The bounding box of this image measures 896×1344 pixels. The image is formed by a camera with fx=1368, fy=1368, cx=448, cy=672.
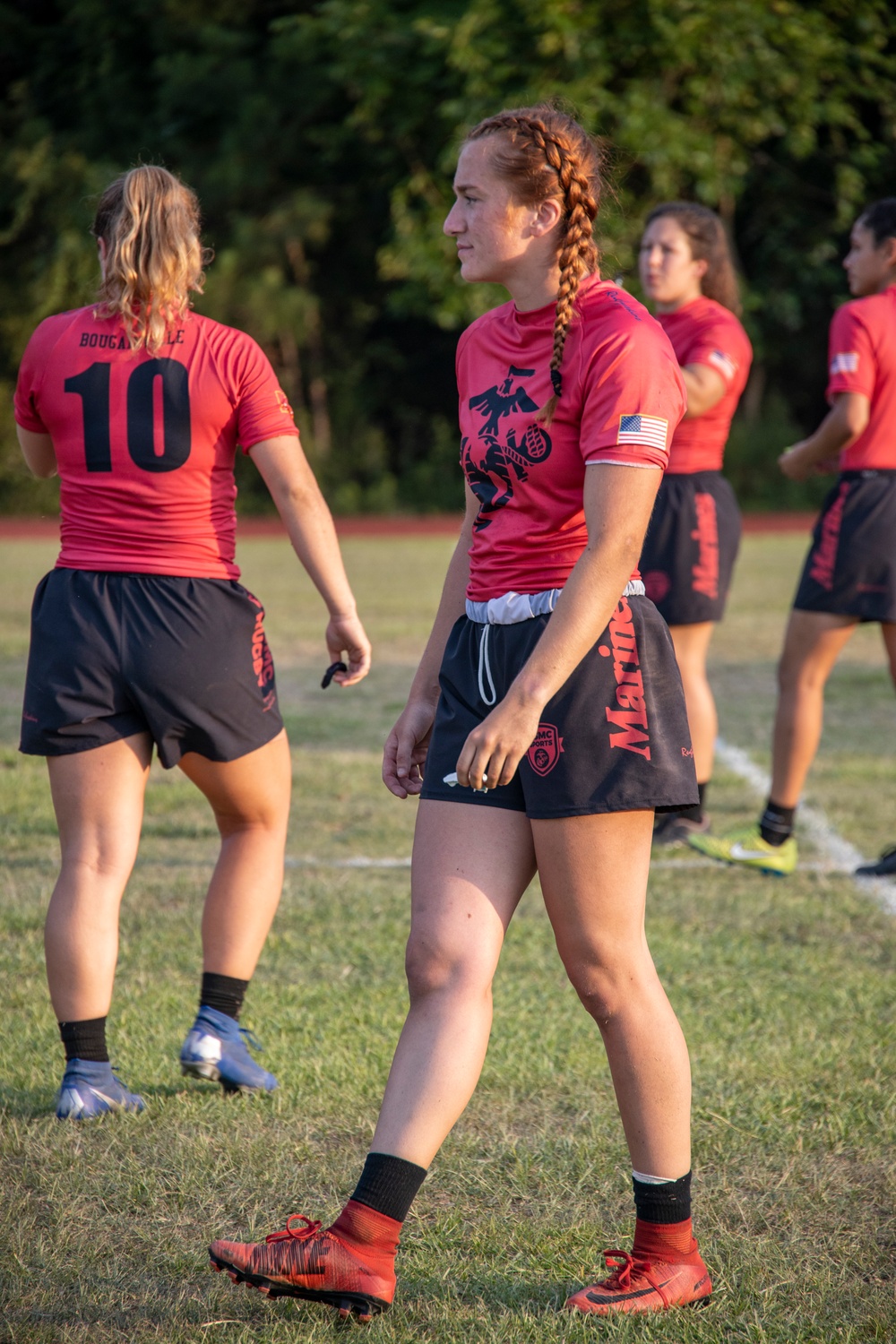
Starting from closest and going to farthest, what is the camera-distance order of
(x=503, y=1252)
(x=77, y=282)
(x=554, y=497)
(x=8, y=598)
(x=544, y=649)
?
(x=544, y=649), (x=554, y=497), (x=503, y=1252), (x=8, y=598), (x=77, y=282)

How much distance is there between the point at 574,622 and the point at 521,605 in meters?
0.21

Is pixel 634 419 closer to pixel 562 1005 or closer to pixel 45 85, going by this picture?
pixel 562 1005

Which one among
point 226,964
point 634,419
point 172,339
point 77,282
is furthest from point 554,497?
point 77,282

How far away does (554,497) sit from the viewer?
2344 mm

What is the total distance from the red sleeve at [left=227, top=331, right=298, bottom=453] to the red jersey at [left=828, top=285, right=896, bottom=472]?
2.54 metres

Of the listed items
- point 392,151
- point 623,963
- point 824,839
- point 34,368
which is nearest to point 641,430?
point 623,963

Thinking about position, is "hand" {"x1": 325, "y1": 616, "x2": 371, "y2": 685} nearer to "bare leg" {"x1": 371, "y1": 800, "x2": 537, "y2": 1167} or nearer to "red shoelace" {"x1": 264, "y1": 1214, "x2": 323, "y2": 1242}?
"bare leg" {"x1": 371, "y1": 800, "x2": 537, "y2": 1167}

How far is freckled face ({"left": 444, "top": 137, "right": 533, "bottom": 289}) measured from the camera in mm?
2354

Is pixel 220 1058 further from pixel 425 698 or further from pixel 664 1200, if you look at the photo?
pixel 664 1200

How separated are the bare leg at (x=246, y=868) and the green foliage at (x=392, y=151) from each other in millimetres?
21156

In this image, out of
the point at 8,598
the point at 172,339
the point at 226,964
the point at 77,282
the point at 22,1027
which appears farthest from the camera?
the point at 77,282

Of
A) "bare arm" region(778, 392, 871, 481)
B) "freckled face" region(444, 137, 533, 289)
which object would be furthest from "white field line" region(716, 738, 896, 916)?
"freckled face" region(444, 137, 533, 289)

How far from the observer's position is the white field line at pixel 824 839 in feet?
16.3

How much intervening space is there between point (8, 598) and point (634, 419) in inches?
466
